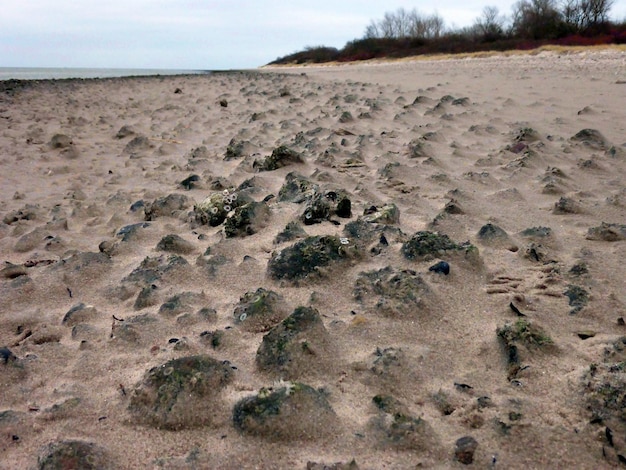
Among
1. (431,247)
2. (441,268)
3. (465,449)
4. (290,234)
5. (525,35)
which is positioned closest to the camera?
(465,449)

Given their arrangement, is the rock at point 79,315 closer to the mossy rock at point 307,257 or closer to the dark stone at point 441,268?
the mossy rock at point 307,257

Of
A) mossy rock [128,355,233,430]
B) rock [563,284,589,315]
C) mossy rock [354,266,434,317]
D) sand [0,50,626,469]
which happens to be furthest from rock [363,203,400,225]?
mossy rock [128,355,233,430]

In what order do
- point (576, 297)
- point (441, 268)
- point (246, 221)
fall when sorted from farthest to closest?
point (246, 221)
point (441, 268)
point (576, 297)

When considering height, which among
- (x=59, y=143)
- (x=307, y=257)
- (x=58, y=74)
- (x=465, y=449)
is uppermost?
(x=58, y=74)

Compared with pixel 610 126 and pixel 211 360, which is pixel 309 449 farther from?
pixel 610 126

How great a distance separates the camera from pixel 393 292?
1620 millimetres

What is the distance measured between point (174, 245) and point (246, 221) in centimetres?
33

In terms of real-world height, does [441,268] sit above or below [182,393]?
above

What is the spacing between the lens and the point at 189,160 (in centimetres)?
391

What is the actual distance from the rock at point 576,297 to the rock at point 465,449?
0.65 metres

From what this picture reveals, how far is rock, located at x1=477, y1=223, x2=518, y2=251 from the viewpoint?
1966 mm

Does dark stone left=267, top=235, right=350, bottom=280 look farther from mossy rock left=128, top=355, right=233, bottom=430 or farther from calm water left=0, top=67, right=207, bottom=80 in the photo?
calm water left=0, top=67, right=207, bottom=80

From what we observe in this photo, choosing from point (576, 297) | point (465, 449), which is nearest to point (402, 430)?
point (465, 449)

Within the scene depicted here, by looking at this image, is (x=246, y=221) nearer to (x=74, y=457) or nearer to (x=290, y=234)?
(x=290, y=234)
